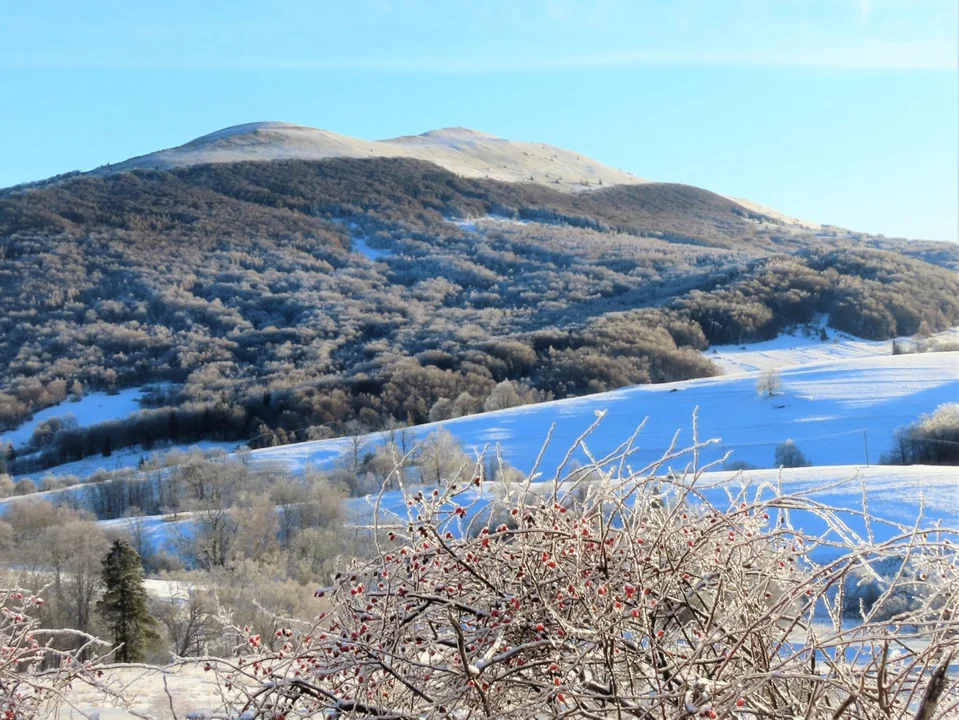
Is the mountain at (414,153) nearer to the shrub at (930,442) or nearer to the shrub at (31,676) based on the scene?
the shrub at (930,442)

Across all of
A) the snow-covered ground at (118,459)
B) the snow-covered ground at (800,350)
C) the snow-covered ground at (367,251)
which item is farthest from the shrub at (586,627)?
the snow-covered ground at (367,251)

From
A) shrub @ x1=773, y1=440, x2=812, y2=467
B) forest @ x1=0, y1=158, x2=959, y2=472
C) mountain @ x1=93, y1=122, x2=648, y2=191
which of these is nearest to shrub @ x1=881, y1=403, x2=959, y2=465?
shrub @ x1=773, y1=440, x2=812, y2=467

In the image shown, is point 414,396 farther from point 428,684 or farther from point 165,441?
point 428,684

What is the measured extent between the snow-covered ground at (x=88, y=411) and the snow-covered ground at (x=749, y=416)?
27858 mm

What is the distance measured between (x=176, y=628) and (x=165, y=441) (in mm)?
40818

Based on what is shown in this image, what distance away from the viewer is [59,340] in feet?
265

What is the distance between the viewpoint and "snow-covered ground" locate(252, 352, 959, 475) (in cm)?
3481

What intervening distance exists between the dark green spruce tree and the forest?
1196 inches

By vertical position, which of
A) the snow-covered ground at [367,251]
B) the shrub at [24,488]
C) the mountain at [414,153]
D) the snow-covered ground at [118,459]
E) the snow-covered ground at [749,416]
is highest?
the mountain at [414,153]

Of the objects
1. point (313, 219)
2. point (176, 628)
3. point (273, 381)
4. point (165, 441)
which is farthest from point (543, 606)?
point (313, 219)

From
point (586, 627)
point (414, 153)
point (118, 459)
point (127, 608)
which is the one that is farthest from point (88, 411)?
point (414, 153)

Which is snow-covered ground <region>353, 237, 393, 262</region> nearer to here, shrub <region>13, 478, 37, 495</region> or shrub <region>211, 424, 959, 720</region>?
shrub <region>13, 478, 37, 495</region>

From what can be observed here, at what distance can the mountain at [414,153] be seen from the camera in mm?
137875

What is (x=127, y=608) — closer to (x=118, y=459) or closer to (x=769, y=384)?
(x=769, y=384)
